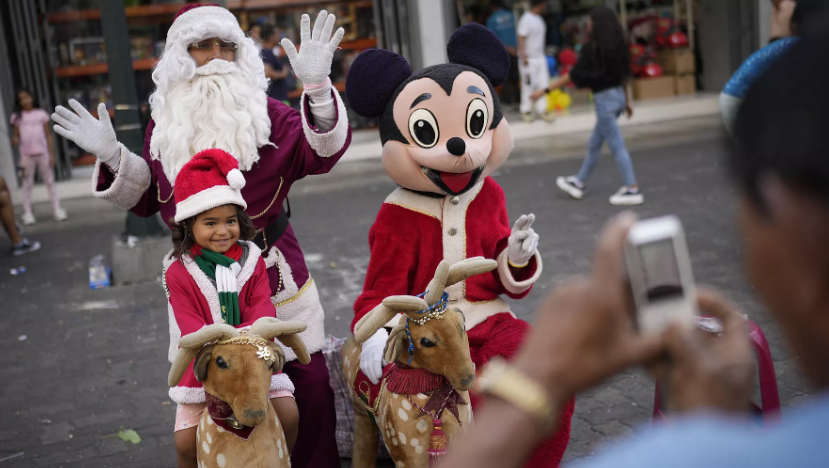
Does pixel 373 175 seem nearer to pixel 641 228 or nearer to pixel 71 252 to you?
pixel 71 252

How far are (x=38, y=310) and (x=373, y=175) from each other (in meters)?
5.56

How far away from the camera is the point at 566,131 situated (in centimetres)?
1375

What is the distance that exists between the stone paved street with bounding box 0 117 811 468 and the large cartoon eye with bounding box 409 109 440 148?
3.66 feet

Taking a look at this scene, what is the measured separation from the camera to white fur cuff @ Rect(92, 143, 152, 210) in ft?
11.1

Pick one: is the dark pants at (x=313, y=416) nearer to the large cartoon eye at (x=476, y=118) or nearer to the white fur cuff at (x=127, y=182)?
the white fur cuff at (x=127, y=182)

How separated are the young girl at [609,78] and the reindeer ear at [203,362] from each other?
6.04 metres

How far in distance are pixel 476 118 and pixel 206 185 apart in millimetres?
1094

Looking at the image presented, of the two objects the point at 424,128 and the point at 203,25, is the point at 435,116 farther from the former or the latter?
the point at 203,25

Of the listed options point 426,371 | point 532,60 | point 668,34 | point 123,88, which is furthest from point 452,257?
point 668,34

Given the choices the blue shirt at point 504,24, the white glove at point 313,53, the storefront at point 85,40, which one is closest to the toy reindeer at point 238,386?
the white glove at point 313,53

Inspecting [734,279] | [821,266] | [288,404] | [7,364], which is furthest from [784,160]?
[7,364]

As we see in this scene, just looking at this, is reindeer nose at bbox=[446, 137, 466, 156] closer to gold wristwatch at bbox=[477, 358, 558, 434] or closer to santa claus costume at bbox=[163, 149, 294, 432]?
santa claus costume at bbox=[163, 149, 294, 432]

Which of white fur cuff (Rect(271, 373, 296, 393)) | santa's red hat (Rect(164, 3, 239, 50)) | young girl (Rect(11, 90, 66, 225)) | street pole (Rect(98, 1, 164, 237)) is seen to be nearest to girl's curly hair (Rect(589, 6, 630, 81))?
street pole (Rect(98, 1, 164, 237))

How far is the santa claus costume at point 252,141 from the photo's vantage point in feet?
10.9
